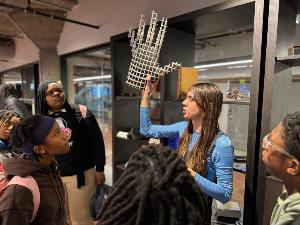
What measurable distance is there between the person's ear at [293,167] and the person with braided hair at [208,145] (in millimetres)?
417

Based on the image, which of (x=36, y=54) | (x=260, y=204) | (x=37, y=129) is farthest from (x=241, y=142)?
(x=36, y=54)

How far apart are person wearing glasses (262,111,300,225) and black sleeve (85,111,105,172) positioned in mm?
1517

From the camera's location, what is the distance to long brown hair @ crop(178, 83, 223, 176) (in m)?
1.37

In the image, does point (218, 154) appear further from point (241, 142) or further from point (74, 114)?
point (74, 114)

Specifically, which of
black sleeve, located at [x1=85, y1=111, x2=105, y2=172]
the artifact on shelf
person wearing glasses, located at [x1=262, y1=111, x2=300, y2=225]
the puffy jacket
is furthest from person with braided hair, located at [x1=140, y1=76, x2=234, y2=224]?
black sleeve, located at [x1=85, y1=111, x2=105, y2=172]

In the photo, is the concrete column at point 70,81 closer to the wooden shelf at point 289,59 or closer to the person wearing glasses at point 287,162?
the wooden shelf at point 289,59

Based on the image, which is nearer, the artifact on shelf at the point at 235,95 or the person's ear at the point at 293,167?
the person's ear at the point at 293,167

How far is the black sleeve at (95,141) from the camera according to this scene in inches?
84.7

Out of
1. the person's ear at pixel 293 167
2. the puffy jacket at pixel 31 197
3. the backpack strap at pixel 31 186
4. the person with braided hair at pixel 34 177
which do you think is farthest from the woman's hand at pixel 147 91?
the person's ear at pixel 293 167

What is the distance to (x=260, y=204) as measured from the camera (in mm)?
1379

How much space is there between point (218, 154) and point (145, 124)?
0.64m

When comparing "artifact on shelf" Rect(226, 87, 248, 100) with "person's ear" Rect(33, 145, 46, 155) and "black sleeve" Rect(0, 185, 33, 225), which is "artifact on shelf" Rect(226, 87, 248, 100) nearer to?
"person's ear" Rect(33, 145, 46, 155)

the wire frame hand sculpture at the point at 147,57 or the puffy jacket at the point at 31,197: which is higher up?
the wire frame hand sculpture at the point at 147,57

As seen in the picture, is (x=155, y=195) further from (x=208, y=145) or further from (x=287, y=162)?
(x=208, y=145)
